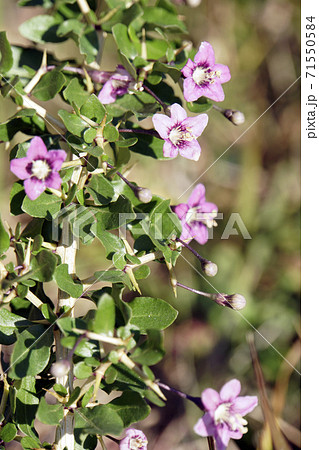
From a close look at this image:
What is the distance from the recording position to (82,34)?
59.6 inches

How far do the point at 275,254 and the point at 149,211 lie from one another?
169 cm

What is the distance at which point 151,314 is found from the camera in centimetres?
128

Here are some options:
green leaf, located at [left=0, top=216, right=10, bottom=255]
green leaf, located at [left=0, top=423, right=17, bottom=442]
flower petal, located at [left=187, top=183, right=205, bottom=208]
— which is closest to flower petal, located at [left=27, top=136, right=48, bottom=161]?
green leaf, located at [left=0, top=216, right=10, bottom=255]

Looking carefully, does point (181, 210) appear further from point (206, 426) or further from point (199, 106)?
point (206, 426)

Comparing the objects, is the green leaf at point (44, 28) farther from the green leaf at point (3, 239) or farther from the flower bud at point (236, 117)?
the green leaf at point (3, 239)

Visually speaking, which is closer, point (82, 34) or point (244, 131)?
point (82, 34)

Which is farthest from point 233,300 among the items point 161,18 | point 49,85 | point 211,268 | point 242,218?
point 242,218

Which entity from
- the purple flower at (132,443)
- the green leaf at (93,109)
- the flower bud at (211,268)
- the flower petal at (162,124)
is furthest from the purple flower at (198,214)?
the purple flower at (132,443)

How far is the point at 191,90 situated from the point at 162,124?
0.41 feet

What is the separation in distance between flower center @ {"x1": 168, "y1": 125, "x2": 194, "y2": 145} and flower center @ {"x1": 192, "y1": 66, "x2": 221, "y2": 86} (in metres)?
0.13

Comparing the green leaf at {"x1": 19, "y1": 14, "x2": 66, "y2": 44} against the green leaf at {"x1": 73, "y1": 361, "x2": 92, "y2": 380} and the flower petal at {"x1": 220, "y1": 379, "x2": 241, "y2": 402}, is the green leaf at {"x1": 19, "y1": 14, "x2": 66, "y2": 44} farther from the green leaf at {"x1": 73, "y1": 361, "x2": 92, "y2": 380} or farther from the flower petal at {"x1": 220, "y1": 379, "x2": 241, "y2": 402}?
the flower petal at {"x1": 220, "y1": 379, "x2": 241, "y2": 402}

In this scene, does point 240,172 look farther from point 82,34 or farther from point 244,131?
point 82,34

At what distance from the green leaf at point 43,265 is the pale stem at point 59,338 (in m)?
0.12

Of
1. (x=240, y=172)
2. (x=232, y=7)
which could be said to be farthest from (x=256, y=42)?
(x=240, y=172)
